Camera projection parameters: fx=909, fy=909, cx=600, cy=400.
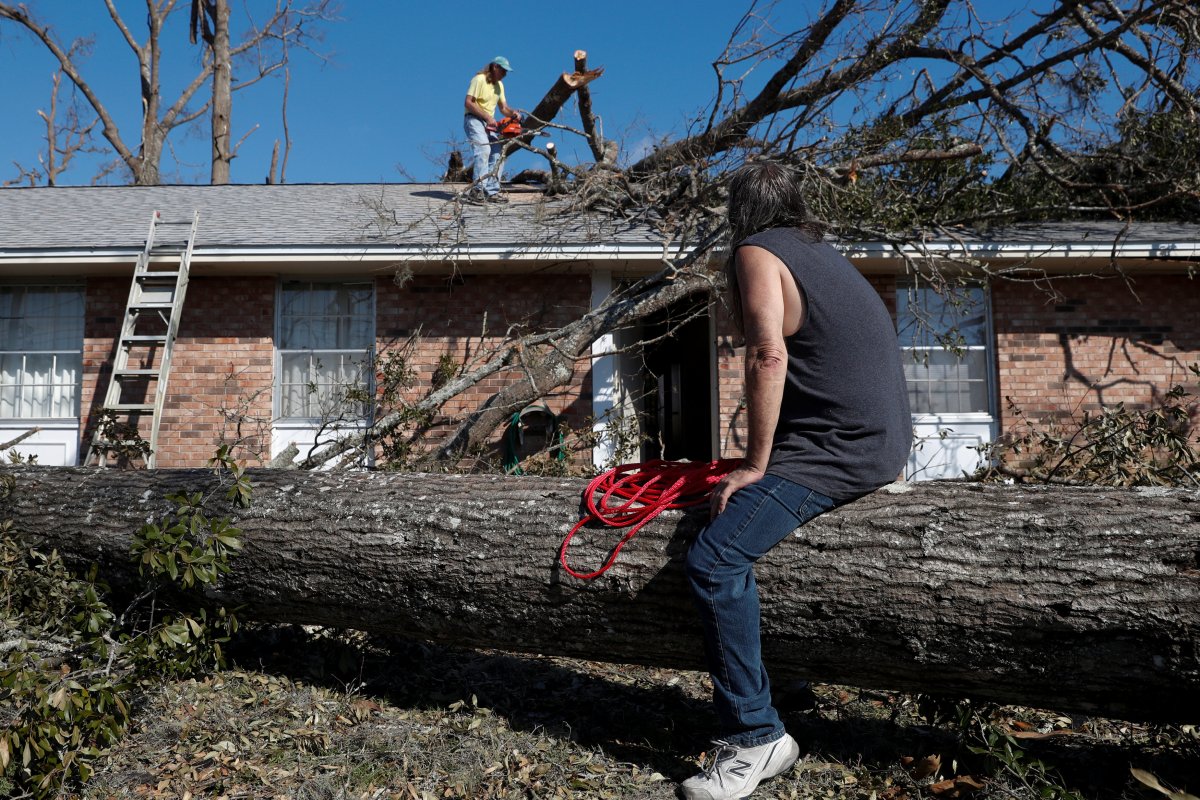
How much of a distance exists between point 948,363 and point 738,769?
8.22 metres

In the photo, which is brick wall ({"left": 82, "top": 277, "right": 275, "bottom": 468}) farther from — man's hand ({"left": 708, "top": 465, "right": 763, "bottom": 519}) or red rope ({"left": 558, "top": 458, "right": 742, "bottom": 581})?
man's hand ({"left": 708, "top": 465, "right": 763, "bottom": 519})

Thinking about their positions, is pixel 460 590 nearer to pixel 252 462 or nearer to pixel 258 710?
pixel 258 710

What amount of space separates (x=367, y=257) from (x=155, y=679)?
5.97 m

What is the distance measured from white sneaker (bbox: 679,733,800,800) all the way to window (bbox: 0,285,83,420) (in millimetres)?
9528

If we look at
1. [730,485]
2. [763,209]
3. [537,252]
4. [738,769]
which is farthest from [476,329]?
[738,769]

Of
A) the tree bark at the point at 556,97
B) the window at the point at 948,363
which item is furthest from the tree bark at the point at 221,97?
the window at the point at 948,363

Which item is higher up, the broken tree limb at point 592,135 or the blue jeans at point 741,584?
the broken tree limb at point 592,135

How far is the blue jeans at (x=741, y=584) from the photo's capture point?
3008 millimetres

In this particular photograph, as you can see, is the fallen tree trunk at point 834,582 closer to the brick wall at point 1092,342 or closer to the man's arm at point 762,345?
the man's arm at point 762,345

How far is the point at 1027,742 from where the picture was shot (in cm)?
373

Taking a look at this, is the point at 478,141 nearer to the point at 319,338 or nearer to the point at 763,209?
the point at 319,338

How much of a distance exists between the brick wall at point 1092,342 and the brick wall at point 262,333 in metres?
4.75

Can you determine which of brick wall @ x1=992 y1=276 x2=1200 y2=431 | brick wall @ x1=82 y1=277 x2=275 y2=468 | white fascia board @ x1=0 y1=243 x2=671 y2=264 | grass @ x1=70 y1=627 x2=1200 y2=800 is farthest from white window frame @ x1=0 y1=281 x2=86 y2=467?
brick wall @ x1=992 y1=276 x2=1200 y2=431

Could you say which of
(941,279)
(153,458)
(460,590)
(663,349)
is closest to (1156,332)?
(941,279)
